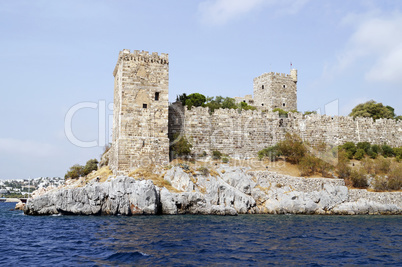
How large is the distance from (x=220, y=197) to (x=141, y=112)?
25.4 feet

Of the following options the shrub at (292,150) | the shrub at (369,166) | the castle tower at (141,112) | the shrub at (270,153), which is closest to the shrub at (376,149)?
the shrub at (369,166)

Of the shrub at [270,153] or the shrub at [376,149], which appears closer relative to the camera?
the shrub at [270,153]

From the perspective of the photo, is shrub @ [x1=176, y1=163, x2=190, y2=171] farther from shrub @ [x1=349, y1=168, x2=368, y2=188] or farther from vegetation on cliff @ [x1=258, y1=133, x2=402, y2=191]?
shrub @ [x1=349, y1=168, x2=368, y2=188]

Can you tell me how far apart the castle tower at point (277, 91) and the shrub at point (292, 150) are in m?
12.4

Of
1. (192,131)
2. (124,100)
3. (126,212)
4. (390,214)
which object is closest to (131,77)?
(124,100)

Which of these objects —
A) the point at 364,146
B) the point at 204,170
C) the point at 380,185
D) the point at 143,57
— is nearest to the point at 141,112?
the point at 143,57

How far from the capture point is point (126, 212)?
20.3m

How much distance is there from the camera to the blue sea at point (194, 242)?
10.8m

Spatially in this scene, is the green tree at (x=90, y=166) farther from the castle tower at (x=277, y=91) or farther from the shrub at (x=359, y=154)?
the shrub at (x=359, y=154)

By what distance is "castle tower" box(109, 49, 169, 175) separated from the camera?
24172 mm

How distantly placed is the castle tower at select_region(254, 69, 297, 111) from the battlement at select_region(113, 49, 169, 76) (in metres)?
19.0

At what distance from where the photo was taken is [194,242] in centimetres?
1305

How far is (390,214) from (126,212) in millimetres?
17400

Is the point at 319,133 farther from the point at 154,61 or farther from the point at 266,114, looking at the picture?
the point at 154,61
